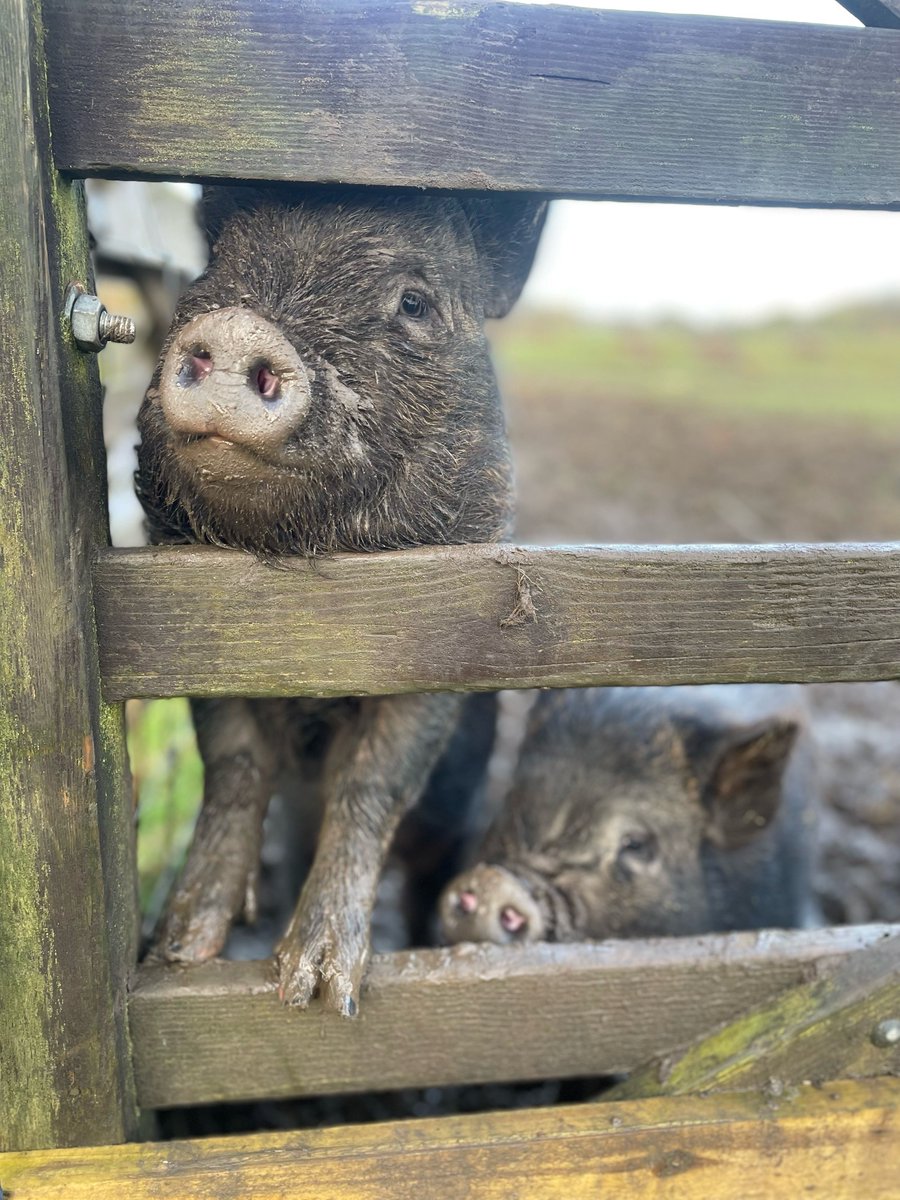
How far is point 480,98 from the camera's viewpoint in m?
1.65

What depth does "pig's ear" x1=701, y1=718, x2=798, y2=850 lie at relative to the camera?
316cm

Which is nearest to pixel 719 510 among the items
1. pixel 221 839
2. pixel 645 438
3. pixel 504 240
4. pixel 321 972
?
pixel 645 438

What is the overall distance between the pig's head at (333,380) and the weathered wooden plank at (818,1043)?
4.13ft

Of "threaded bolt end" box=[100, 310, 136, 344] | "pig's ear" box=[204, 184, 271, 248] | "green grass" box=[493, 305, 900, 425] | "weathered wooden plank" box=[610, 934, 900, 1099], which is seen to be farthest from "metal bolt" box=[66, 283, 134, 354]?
"green grass" box=[493, 305, 900, 425]

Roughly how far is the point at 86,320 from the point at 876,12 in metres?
1.42

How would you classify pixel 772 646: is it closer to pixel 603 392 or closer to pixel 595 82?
pixel 595 82

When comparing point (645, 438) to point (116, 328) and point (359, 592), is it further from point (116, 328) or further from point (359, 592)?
point (116, 328)

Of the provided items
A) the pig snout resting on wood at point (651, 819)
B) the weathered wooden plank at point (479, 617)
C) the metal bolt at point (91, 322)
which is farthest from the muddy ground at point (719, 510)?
the metal bolt at point (91, 322)

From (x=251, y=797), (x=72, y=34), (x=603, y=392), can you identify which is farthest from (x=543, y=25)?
(x=603, y=392)

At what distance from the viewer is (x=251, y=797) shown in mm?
2572

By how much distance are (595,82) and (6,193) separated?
3.04 ft

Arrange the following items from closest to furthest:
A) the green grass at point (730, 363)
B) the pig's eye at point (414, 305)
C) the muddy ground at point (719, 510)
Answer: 1. the pig's eye at point (414, 305)
2. the muddy ground at point (719, 510)
3. the green grass at point (730, 363)

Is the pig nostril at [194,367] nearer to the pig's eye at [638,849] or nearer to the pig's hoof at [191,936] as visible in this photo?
the pig's hoof at [191,936]

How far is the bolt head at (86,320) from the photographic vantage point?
64.4 inches
